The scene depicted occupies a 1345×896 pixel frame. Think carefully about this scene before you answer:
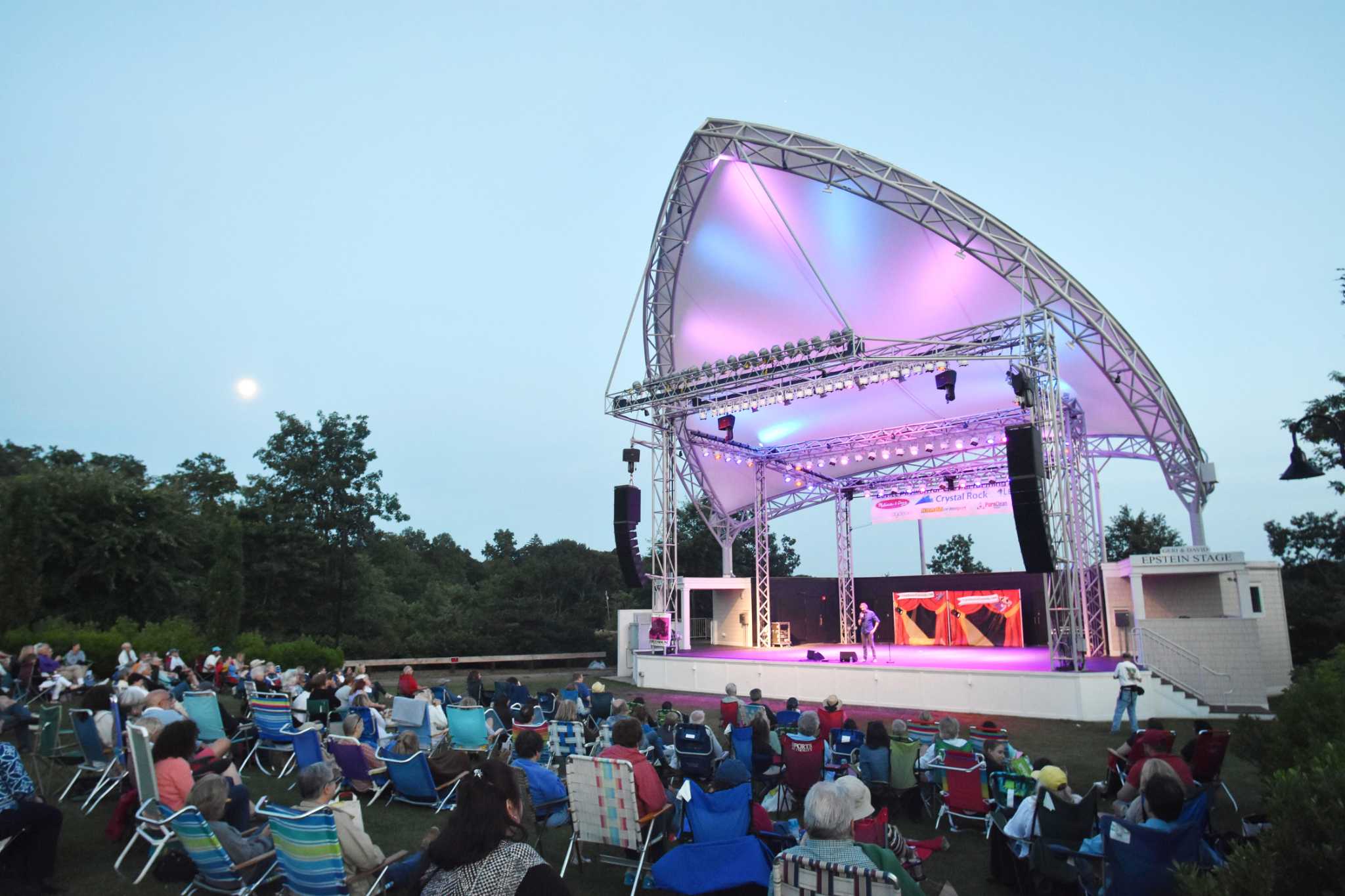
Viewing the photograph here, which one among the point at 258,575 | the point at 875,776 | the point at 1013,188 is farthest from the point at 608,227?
the point at 875,776

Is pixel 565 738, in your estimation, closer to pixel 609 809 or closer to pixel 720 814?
pixel 609 809

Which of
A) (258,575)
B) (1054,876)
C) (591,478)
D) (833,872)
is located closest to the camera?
(833,872)

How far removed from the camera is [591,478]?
12825 centimetres

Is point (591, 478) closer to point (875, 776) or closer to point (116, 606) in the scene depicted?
point (116, 606)

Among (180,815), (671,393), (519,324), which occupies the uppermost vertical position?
(519,324)

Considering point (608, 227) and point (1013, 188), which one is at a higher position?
point (608, 227)

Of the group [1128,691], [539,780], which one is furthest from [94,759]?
[1128,691]

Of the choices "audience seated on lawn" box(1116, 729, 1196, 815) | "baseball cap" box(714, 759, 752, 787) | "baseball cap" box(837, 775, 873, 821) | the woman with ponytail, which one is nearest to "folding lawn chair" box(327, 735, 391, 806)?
"baseball cap" box(714, 759, 752, 787)

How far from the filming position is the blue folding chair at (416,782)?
5.76 meters

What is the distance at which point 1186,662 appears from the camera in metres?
13.0

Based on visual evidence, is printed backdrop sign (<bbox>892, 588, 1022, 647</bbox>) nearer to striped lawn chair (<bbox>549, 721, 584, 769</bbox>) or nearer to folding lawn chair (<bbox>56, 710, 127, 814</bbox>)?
striped lawn chair (<bbox>549, 721, 584, 769</bbox>)

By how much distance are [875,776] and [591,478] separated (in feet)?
405

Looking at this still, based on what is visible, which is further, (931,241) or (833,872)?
(931,241)

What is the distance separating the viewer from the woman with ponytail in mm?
2107
